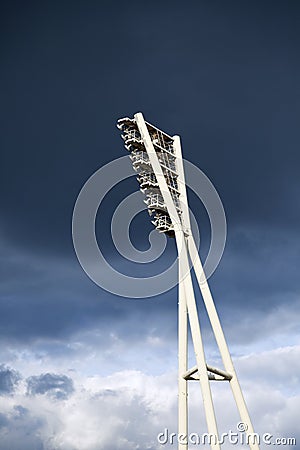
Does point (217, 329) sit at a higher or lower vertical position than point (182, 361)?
higher

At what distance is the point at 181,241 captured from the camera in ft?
156

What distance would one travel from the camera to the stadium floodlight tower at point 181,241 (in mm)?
43844

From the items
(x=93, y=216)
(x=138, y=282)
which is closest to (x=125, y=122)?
(x=93, y=216)

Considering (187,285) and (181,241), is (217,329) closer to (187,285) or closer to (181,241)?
(187,285)

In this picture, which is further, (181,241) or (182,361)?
(181,241)

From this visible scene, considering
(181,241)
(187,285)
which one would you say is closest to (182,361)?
(187,285)

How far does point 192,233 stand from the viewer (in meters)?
49.6

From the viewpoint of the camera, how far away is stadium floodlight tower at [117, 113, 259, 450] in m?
43.8

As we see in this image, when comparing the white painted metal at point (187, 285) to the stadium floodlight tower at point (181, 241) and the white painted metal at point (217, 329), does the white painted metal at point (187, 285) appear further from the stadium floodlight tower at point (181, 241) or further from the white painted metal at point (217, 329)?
the white painted metal at point (217, 329)

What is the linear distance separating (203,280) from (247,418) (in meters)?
9.77

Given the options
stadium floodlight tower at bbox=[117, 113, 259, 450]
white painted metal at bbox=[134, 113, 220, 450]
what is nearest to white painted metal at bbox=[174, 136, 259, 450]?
stadium floodlight tower at bbox=[117, 113, 259, 450]

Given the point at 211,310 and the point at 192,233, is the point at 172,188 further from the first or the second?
the point at 211,310

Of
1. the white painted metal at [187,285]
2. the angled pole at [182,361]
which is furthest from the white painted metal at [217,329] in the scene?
the angled pole at [182,361]

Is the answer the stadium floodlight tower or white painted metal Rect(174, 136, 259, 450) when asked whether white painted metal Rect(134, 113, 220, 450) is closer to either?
the stadium floodlight tower
